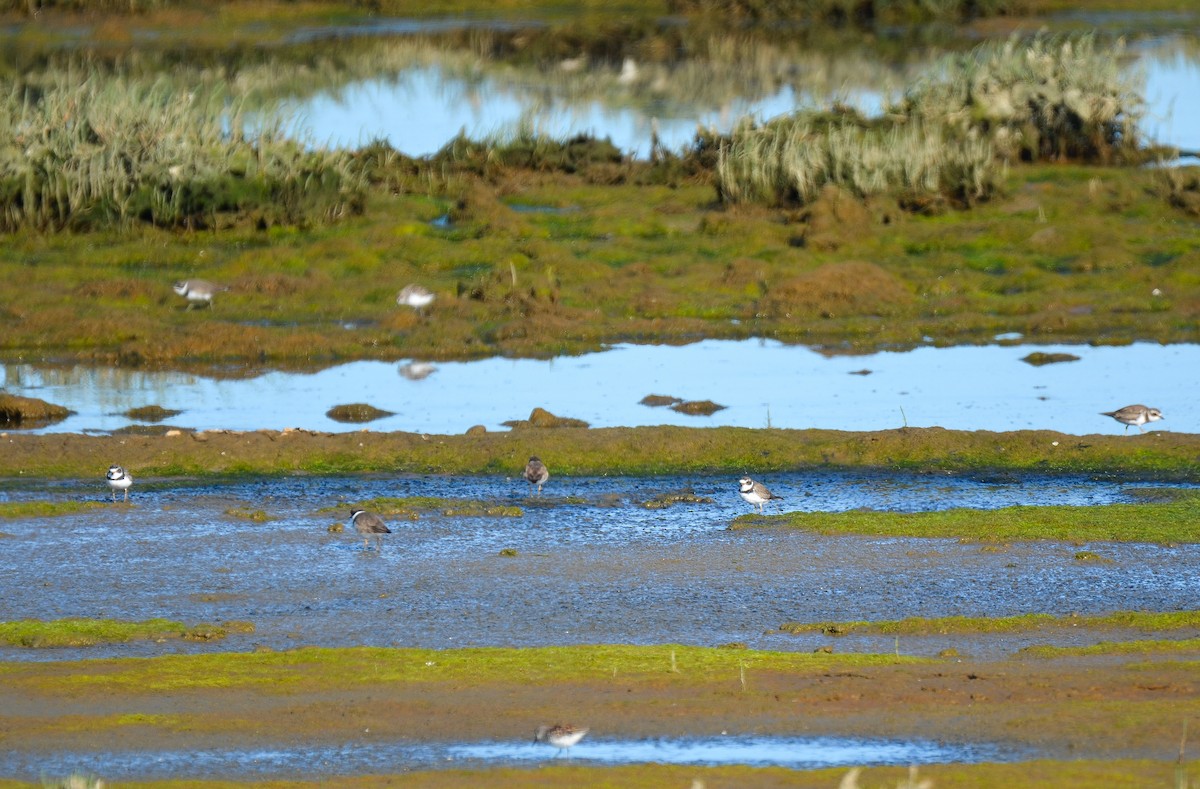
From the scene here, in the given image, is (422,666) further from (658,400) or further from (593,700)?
(658,400)

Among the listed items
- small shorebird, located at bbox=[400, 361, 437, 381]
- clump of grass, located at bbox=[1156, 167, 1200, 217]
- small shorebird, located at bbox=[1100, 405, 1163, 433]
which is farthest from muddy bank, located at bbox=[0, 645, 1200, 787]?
clump of grass, located at bbox=[1156, 167, 1200, 217]

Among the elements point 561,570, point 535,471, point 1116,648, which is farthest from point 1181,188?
point 1116,648

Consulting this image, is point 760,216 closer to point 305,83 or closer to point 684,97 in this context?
point 684,97

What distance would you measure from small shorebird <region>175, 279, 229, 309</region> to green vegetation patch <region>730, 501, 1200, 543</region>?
949cm

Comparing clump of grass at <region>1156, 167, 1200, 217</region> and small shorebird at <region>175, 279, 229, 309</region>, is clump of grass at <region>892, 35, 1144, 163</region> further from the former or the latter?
small shorebird at <region>175, 279, 229, 309</region>

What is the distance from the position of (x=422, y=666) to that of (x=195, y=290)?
11.8 m

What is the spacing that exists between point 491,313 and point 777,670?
11506mm

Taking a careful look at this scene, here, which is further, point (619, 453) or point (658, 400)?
point (658, 400)

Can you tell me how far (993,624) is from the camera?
975cm

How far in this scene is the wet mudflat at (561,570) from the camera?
998cm

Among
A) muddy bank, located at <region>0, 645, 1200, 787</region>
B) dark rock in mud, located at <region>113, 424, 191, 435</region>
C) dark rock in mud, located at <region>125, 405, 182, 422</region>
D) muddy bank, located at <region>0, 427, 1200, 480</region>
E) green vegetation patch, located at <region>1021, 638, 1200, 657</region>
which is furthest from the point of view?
dark rock in mud, located at <region>125, 405, 182, 422</region>

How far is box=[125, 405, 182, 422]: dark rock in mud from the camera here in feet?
52.2

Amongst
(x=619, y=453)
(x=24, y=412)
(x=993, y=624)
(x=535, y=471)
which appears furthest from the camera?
(x=24, y=412)

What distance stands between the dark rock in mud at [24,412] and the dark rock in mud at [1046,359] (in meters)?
9.55
